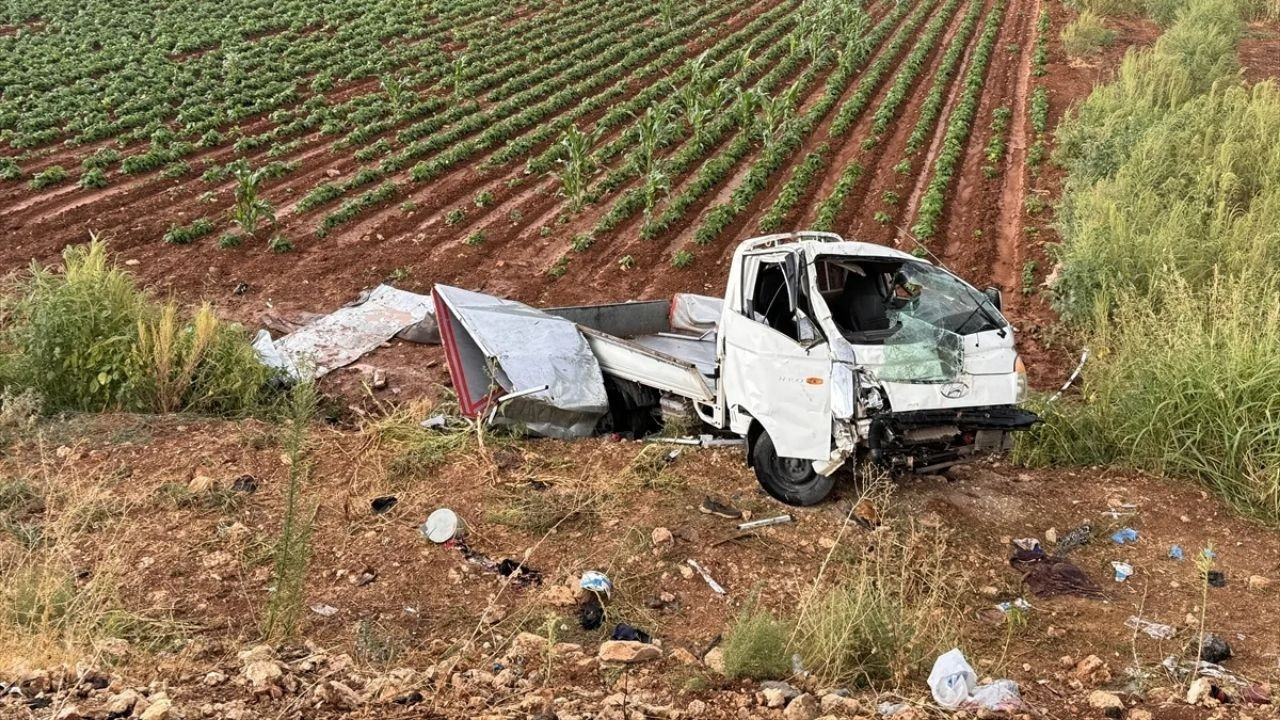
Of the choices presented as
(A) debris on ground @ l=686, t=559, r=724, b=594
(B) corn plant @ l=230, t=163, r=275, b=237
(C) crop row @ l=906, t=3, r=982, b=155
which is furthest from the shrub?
(C) crop row @ l=906, t=3, r=982, b=155

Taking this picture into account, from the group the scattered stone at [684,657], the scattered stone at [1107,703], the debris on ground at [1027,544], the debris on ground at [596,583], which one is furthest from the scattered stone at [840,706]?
the debris on ground at [1027,544]

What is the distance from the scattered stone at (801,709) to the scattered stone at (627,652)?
3.01ft

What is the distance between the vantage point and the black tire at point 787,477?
7.36 m

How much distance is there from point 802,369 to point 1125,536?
8.72 feet

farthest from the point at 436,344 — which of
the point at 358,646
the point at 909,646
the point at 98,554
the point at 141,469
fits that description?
the point at 909,646

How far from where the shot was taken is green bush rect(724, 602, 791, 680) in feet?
16.2

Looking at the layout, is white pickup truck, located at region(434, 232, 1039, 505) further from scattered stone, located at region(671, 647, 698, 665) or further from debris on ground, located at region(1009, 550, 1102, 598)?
scattered stone, located at region(671, 647, 698, 665)

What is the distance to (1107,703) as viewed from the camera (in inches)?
190

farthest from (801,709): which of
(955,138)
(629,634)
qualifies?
(955,138)

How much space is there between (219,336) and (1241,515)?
356 inches

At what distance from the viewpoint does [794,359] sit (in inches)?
278

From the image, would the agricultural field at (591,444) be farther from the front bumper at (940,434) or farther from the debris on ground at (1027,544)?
the front bumper at (940,434)

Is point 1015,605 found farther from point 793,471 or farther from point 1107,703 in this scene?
point 793,471

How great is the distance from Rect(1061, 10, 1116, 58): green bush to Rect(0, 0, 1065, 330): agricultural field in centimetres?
144
